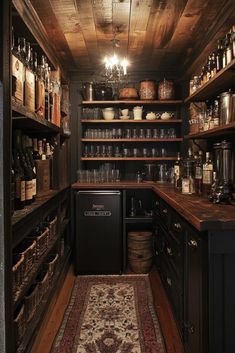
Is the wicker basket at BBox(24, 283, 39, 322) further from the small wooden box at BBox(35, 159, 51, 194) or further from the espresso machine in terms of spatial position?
the espresso machine

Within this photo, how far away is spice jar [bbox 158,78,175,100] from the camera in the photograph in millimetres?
3828

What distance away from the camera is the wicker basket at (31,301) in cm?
199

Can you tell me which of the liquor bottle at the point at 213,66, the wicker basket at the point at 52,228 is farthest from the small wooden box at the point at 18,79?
the liquor bottle at the point at 213,66

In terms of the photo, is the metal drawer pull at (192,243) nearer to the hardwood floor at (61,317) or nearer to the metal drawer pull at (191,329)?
the metal drawer pull at (191,329)

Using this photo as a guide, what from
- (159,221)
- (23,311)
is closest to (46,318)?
(23,311)

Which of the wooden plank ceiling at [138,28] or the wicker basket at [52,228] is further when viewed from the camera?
the wicker basket at [52,228]

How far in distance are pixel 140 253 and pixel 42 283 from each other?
1.42m

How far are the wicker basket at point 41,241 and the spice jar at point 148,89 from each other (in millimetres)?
2026

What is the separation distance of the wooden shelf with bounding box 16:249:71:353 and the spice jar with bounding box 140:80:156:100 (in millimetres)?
1970

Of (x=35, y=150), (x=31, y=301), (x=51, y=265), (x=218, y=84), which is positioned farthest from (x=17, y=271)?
(x=218, y=84)

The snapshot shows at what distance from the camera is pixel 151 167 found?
12.8ft

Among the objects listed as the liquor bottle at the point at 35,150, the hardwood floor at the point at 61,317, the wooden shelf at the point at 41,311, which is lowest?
the hardwood floor at the point at 61,317

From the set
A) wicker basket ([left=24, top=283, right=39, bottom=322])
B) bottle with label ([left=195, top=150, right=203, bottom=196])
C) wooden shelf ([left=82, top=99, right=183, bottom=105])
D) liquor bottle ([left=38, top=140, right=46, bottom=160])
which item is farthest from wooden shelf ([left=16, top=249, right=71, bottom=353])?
wooden shelf ([left=82, top=99, right=183, bottom=105])

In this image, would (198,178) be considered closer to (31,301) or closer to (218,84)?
(218,84)
